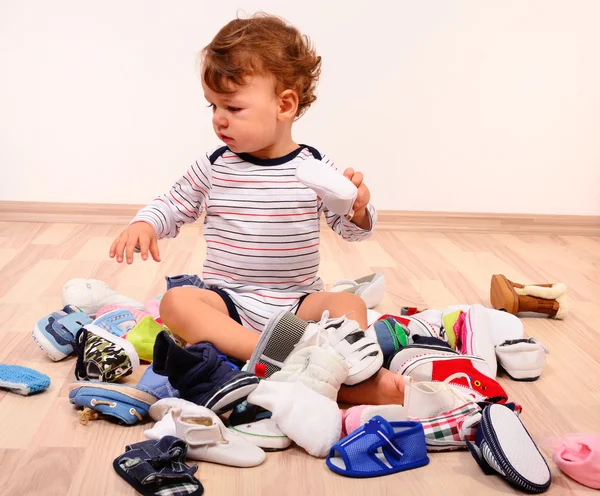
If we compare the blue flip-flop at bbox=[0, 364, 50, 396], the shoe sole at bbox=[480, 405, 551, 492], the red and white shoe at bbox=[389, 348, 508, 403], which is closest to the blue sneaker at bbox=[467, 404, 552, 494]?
the shoe sole at bbox=[480, 405, 551, 492]

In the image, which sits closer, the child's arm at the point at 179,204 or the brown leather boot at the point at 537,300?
the child's arm at the point at 179,204

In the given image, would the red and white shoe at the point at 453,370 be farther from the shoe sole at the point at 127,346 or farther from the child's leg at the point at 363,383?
the shoe sole at the point at 127,346

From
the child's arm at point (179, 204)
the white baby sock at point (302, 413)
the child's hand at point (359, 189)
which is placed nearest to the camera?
the white baby sock at point (302, 413)

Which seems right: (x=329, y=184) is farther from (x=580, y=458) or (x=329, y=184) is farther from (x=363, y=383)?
(x=580, y=458)

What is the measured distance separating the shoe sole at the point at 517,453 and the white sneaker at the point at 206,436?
26 centimetres

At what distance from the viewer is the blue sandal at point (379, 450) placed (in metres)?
0.91

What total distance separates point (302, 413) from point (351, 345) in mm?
147

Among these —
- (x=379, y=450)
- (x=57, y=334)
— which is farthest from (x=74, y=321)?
(x=379, y=450)

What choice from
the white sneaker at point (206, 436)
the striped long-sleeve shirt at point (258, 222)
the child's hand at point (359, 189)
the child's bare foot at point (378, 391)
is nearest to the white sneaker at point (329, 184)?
the child's hand at point (359, 189)

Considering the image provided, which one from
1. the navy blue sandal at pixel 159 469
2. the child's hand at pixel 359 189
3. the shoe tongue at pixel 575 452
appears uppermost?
the child's hand at pixel 359 189

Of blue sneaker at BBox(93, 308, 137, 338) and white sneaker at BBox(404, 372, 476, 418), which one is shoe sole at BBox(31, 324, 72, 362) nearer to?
blue sneaker at BBox(93, 308, 137, 338)

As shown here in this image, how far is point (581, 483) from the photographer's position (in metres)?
0.91

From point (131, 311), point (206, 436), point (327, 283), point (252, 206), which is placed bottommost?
point (327, 283)

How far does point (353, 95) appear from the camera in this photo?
7.61 ft
